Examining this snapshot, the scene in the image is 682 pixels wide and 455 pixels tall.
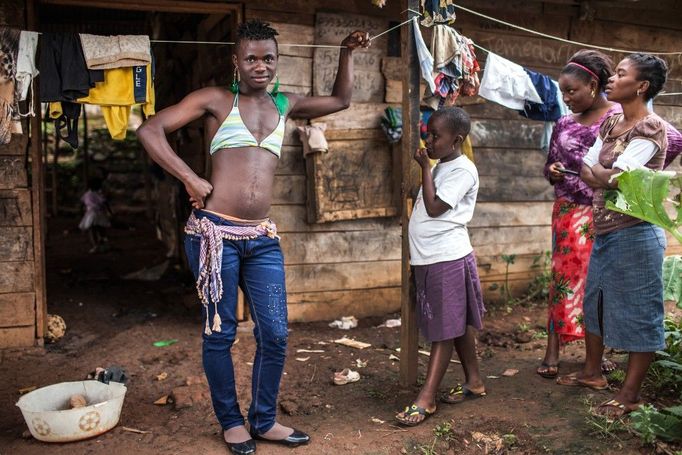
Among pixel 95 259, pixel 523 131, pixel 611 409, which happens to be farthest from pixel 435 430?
pixel 95 259

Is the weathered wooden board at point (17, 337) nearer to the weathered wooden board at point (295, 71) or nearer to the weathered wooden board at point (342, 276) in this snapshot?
the weathered wooden board at point (342, 276)

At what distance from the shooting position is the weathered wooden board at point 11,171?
177 inches

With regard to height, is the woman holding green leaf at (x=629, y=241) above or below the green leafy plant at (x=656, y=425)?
above

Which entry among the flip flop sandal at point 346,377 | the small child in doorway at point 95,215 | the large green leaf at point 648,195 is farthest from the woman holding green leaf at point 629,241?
the small child in doorway at point 95,215

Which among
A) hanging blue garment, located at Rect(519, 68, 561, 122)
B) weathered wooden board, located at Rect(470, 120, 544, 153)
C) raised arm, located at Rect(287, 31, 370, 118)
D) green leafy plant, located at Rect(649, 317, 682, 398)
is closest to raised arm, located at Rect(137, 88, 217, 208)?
raised arm, located at Rect(287, 31, 370, 118)

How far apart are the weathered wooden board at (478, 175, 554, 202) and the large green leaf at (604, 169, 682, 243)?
2907 millimetres

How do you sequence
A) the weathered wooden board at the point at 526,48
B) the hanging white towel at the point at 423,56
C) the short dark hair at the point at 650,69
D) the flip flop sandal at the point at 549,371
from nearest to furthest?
the short dark hair at the point at 650,69
the hanging white towel at the point at 423,56
the flip flop sandal at the point at 549,371
the weathered wooden board at the point at 526,48

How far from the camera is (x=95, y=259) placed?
354 inches

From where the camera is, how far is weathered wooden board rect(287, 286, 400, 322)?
17.4 ft

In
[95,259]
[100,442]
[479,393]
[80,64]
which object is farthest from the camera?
[95,259]

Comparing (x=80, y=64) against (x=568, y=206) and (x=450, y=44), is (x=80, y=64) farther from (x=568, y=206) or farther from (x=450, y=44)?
(x=568, y=206)

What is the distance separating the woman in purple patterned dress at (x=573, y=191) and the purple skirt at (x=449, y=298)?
796 mm

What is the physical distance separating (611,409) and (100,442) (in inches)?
107

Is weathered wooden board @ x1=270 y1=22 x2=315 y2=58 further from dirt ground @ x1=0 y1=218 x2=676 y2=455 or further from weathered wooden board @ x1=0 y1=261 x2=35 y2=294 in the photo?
weathered wooden board @ x1=0 y1=261 x2=35 y2=294
